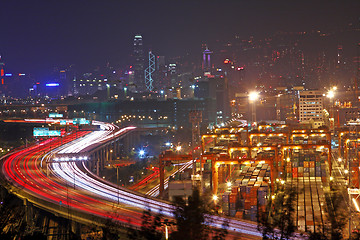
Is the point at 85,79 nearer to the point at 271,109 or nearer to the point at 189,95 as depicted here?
the point at 189,95

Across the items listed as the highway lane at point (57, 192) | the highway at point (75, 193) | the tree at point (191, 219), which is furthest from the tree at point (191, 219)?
the highway lane at point (57, 192)

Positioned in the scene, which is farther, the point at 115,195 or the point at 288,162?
the point at 288,162

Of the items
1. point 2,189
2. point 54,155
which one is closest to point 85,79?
point 54,155

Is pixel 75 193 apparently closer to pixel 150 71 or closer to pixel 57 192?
pixel 57 192

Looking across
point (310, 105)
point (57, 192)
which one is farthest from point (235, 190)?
point (310, 105)

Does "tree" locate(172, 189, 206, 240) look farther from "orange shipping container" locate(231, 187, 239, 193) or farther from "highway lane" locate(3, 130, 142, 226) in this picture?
"orange shipping container" locate(231, 187, 239, 193)

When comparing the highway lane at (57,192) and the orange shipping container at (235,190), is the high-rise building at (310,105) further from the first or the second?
the orange shipping container at (235,190)

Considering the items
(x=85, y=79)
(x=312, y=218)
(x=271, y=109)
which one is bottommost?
(x=312, y=218)
